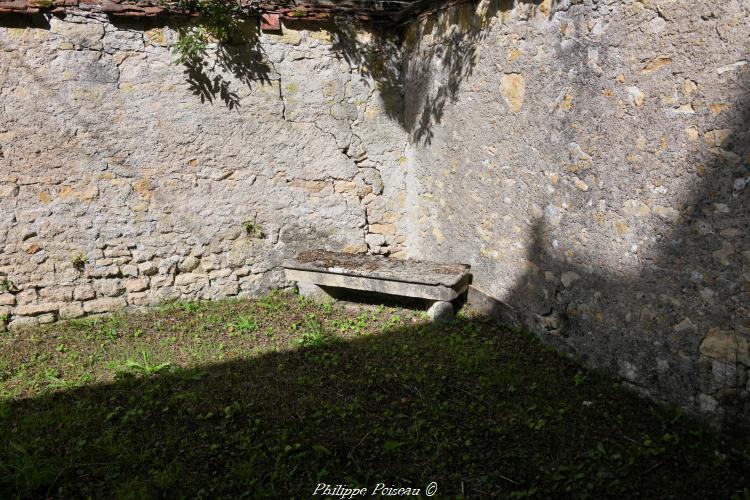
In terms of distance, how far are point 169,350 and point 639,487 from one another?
316cm

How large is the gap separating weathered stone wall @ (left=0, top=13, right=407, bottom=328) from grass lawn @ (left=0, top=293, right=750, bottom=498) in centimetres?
62

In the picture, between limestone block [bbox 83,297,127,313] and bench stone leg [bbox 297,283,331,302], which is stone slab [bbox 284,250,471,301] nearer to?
bench stone leg [bbox 297,283,331,302]

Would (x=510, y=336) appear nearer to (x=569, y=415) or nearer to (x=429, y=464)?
(x=569, y=415)

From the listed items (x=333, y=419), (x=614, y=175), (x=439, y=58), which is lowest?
(x=333, y=419)

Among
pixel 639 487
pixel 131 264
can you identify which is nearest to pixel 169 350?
pixel 131 264

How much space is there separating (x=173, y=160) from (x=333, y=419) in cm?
265

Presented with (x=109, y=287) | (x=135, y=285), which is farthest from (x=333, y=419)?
(x=109, y=287)

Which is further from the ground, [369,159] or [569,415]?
[369,159]

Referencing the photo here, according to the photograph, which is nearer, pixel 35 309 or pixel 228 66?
pixel 35 309

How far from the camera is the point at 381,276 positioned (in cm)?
425

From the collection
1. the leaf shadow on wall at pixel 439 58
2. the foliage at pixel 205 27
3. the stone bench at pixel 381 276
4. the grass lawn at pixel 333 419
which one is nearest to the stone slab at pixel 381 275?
the stone bench at pixel 381 276

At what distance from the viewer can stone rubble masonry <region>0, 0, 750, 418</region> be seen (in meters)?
Answer: 2.57

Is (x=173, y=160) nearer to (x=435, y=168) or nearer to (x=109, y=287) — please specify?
(x=109, y=287)

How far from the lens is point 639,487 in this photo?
240 cm
